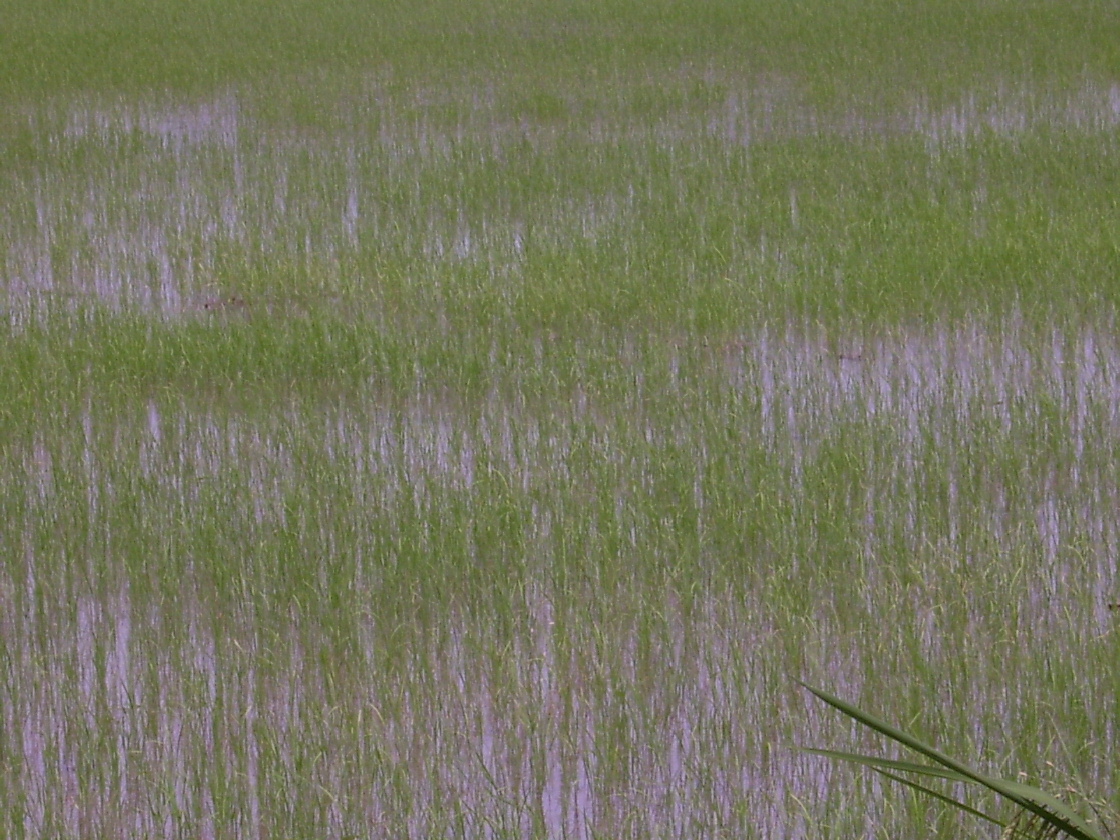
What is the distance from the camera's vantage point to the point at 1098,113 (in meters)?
9.16

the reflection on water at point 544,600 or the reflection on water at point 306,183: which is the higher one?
the reflection on water at point 306,183

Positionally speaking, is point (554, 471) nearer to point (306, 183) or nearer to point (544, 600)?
point (544, 600)

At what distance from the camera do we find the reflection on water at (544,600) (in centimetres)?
276

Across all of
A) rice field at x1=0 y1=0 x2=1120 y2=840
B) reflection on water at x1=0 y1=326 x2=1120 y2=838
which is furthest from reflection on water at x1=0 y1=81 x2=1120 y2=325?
reflection on water at x1=0 y1=326 x2=1120 y2=838

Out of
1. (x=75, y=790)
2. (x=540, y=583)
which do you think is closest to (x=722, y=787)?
(x=540, y=583)

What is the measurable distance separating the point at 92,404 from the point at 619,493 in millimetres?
1941

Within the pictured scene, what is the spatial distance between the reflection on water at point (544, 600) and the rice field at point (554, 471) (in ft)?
0.04

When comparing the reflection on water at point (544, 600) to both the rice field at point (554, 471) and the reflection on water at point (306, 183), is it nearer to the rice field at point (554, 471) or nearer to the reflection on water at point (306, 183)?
the rice field at point (554, 471)

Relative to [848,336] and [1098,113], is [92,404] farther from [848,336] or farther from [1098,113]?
[1098,113]

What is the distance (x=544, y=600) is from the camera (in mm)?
3523

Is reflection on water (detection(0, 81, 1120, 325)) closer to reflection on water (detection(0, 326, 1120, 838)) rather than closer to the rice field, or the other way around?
the rice field

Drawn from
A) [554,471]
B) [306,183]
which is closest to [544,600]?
[554,471]

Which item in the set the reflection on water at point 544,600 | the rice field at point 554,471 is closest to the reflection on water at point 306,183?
the rice field at point 554,471

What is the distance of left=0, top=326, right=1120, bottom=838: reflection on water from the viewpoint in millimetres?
2764
